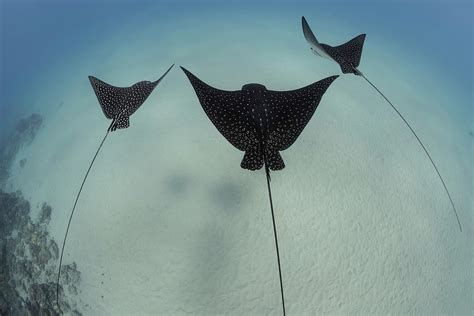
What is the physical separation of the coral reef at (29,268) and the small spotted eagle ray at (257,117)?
6.02 m

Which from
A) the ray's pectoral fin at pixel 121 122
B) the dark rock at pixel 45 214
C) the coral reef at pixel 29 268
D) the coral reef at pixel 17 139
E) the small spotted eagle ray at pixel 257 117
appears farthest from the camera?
the coral reef at pixel 17 139

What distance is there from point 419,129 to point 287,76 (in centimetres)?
520

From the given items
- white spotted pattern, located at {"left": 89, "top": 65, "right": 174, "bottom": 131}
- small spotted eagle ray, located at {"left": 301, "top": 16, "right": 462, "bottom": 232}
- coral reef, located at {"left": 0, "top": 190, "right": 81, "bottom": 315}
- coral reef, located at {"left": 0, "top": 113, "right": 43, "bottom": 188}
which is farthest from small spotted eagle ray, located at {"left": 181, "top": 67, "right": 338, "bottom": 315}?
coral reef, located at {"left": 0, "top": 113, "right": 43, "bottom": 188}

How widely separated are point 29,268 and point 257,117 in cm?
775

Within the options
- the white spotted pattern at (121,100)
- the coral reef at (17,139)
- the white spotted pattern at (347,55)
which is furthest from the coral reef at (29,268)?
the white spotted pattern at (347,55)

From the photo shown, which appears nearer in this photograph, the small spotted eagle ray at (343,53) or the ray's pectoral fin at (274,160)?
the ray's pectoral fin at (274,160)

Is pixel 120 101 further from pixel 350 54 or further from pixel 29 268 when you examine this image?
pixel 29 268

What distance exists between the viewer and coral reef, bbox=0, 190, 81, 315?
309 inches

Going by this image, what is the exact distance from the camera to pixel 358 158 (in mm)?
9812

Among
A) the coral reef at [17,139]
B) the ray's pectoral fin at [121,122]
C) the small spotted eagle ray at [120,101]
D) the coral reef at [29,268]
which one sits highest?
the coral reef at [17,139]

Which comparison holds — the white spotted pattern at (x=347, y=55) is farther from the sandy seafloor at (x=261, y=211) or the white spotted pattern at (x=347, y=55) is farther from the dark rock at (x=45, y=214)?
the dark rock at (x=45, y=214)

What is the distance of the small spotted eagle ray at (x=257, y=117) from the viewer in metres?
5.02

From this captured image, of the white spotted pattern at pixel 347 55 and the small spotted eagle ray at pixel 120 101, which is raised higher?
the white spotted pattern at pixel 347 55

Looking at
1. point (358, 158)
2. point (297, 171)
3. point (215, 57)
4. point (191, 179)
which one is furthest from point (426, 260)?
point (215, 57)
